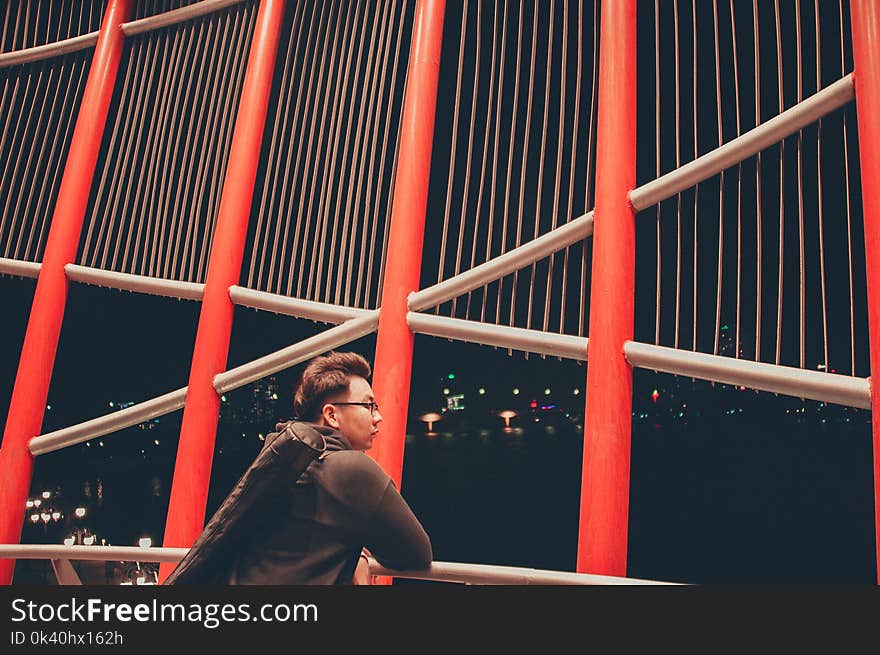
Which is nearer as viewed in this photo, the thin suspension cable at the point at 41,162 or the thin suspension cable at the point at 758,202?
the thin suspension cable at the point at 758,202

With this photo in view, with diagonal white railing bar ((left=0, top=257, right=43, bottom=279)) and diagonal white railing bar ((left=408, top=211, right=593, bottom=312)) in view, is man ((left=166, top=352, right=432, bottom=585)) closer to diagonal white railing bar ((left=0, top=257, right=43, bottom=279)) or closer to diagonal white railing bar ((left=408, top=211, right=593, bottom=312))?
diagonal white railing bar ((left=408, top=211, right=593, bottom=312))

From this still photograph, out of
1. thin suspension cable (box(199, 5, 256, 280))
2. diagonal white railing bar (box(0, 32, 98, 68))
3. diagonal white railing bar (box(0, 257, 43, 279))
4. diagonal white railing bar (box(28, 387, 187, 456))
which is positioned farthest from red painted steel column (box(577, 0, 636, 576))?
diagonal white railing bar (box(0, 32, 98, 68))

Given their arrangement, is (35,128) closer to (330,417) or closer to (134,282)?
(134,282)

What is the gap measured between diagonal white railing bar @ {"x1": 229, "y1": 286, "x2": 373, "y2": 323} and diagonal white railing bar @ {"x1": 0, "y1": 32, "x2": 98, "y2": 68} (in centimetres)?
231

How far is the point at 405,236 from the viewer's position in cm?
317

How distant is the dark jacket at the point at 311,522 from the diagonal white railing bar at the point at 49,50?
426 cm

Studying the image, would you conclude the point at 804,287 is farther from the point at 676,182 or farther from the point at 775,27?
the point at 775,27

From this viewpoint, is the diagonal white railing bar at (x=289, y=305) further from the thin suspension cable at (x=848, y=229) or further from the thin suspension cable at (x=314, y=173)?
the thin suspension cable at (x=848, y=229)

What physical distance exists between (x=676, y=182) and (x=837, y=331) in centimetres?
90

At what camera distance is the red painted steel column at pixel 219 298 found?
3.39m

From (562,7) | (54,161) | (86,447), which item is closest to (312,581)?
(562,7)

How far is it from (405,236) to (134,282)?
5.82ft

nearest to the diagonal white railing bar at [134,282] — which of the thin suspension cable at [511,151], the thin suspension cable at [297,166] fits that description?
the thin suspension cable at [297,166]

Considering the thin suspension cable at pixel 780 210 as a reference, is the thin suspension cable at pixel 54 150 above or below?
above
